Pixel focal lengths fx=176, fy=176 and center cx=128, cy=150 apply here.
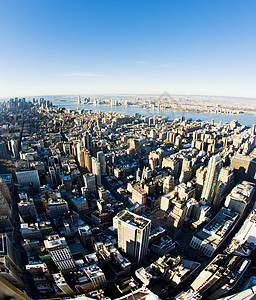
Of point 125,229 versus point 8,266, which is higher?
point 125,229

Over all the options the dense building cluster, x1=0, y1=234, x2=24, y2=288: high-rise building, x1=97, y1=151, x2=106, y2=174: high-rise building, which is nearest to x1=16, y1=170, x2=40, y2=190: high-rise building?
the dense building cluster

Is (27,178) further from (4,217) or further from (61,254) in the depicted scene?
(61,254)

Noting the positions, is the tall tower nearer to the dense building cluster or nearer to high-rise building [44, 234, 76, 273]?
the dense building cluster

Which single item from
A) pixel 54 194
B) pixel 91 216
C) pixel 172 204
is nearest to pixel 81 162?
pixel 54 194

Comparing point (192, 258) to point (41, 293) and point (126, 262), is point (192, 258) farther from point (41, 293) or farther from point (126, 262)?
point (41, 293)

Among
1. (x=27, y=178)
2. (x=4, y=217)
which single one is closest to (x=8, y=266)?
(x=4, y=217)

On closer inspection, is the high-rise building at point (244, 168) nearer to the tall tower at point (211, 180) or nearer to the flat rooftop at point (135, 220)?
the tall tower at point (211, 180)
